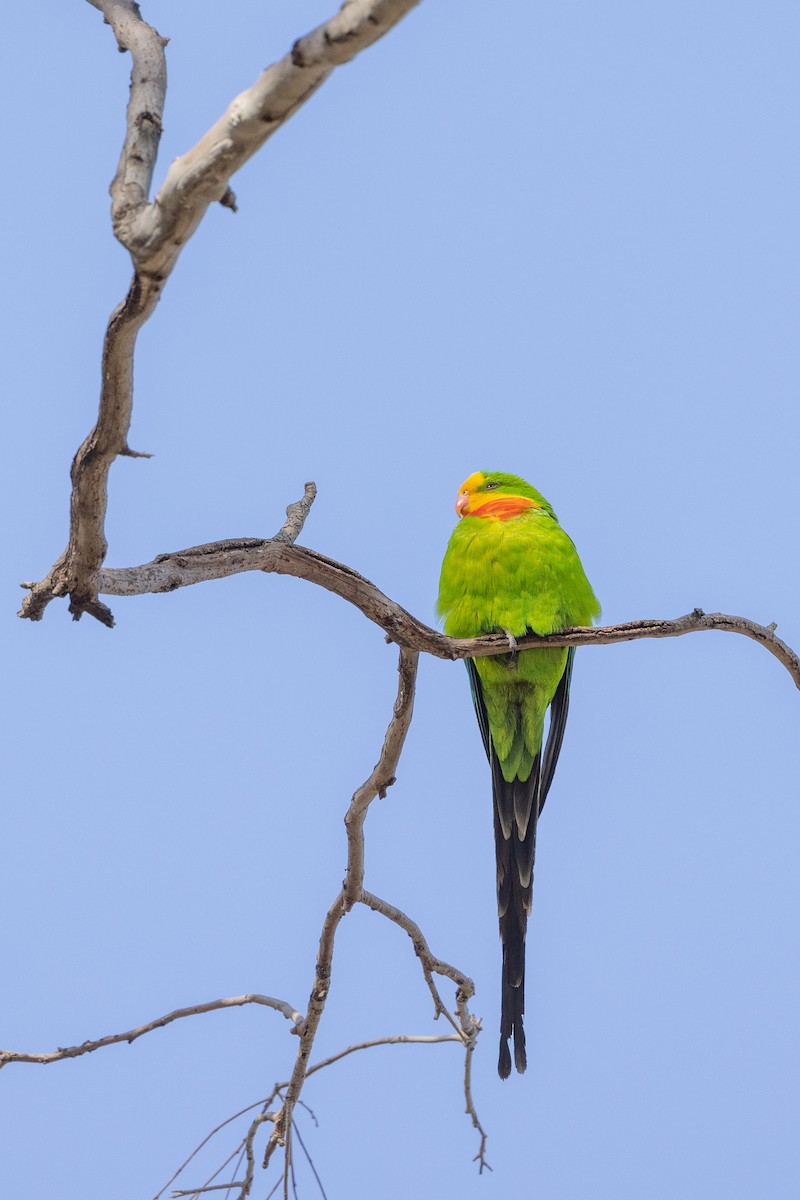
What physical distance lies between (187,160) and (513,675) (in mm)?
2846

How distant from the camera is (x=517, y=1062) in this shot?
4039mm

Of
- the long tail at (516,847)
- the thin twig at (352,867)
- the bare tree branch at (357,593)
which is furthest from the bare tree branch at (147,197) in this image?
the long tail at (516,847)

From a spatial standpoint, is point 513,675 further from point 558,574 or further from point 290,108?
point 290,108

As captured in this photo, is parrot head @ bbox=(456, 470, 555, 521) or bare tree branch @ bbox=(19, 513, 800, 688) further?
parrot head @ bbox=(456, 470, 555, 521)

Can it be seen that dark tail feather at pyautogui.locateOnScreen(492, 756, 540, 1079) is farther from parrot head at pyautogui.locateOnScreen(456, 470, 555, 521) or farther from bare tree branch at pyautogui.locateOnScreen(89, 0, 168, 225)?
bare tree branch at pyautogui.locateOnScreen(89, 0, 168, 225)

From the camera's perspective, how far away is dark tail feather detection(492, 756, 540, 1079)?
405 centimetres

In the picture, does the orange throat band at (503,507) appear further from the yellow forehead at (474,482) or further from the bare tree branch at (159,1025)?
the bare tree branch at (159,1025)

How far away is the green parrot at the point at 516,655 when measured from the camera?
4.36m

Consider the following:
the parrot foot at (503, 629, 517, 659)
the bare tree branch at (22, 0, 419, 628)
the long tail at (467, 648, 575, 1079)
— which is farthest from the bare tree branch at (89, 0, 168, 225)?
the long tail at (467, 648, 575, 1079)

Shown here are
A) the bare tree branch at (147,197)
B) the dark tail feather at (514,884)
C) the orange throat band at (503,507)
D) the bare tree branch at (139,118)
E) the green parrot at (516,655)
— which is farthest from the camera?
the orange throat band at (503,507)

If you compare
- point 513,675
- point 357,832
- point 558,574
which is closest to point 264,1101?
point 357,832

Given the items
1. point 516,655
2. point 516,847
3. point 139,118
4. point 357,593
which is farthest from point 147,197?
point 516,847

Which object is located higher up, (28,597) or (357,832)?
(28,597)

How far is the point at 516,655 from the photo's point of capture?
14.7 feet
